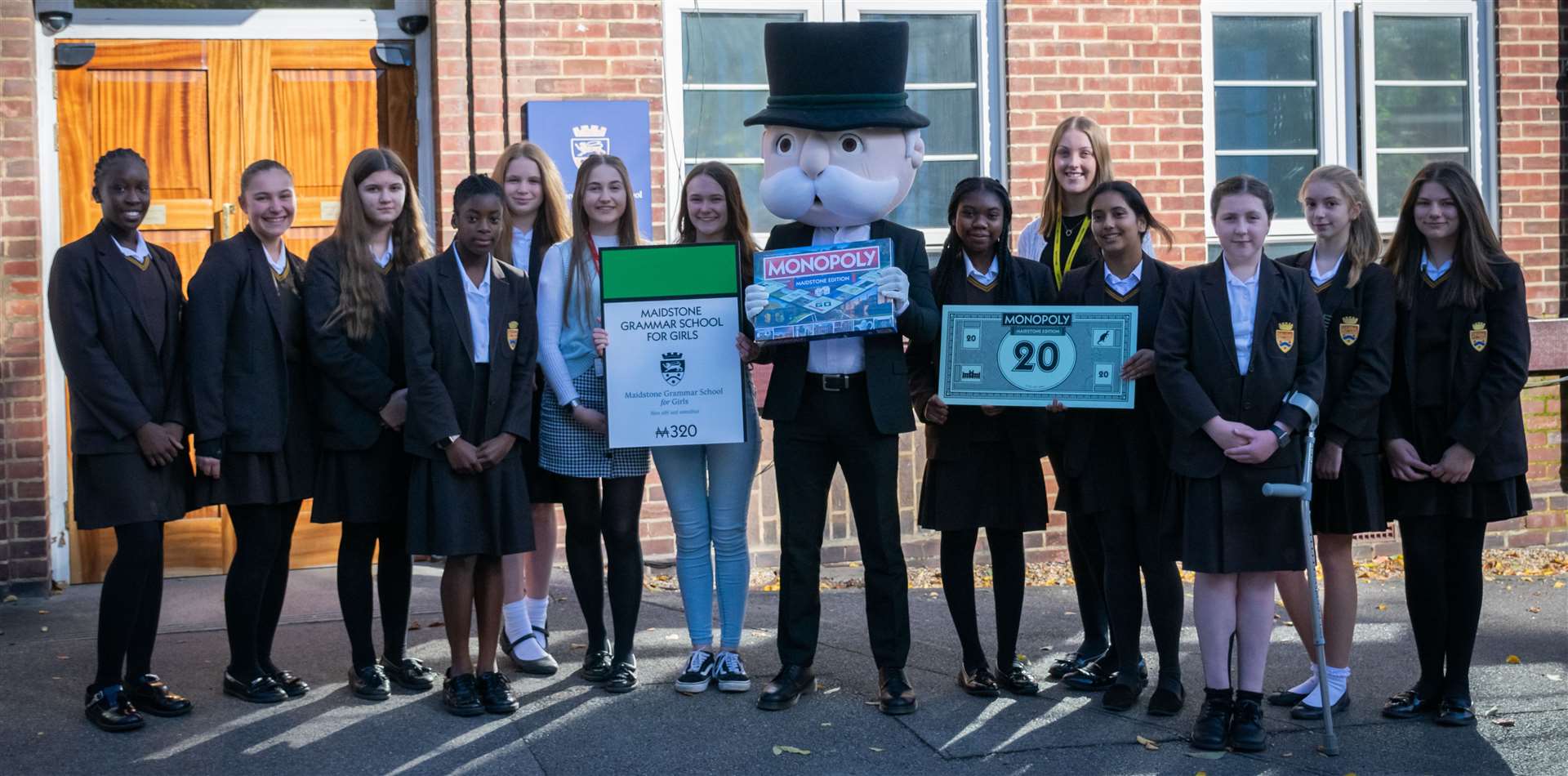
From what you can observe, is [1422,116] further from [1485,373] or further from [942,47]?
[1485,373]

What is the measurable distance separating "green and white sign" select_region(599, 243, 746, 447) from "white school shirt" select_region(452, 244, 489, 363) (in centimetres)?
41

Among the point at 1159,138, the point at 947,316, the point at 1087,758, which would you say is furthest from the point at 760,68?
the point at 1087,758

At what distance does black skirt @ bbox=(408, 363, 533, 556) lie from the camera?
5.34 meters

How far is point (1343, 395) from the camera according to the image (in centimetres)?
528

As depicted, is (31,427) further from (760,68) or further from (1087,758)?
(1087,758)

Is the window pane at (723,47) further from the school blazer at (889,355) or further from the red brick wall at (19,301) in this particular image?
the red brick wall at (19,301)

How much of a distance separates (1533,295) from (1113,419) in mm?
4569

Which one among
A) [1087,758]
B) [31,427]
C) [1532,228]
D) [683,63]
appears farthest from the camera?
[1532,228]

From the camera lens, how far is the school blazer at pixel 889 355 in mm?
5367

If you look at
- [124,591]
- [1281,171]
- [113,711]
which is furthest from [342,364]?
[1281,171]

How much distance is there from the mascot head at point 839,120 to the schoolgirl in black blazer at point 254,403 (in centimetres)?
170

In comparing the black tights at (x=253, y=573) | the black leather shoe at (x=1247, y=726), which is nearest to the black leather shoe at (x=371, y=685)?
the black tights at (x=253, y=573)

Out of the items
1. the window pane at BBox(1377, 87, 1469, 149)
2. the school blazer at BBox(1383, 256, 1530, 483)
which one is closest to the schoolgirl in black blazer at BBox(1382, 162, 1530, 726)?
the school blazer at BBox(1383, 256, 1530, 483)

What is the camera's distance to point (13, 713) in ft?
17.9
